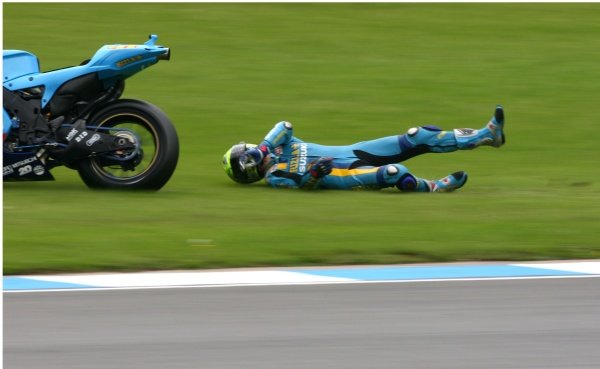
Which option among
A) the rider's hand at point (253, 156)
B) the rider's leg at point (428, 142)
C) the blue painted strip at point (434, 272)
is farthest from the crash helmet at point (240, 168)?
the blue painted strip at point (434, 272)

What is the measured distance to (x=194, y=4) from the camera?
72.4 feet

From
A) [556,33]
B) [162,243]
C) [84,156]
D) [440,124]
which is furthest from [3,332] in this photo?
[556,33]

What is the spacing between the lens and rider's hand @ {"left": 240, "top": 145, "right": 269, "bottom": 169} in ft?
→ 34.7

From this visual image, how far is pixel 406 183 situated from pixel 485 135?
0.81m

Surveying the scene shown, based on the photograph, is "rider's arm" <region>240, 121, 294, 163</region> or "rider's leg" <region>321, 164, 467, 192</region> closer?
"rider's leg" <region>321, 164, 467, 192</region>

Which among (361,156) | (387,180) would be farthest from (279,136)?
(387,180)

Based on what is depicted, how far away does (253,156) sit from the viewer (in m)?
10.6

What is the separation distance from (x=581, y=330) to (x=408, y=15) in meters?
16.2

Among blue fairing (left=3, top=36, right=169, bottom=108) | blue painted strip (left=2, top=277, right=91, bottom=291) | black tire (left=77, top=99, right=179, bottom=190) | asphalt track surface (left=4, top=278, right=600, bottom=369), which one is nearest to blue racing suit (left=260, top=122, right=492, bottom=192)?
black tire (left=77, top=99, right=179, bottom=190)

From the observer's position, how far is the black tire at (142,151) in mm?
10172

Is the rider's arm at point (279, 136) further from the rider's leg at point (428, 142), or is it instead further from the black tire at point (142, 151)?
the black tire at point (142, 151)

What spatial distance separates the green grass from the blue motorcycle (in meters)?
0.28

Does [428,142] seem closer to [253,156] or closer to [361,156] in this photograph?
[361,156]

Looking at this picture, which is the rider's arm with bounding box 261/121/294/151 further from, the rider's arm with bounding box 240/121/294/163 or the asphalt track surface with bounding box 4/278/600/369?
the asphalt track surface with bounding box 4/278/600/369
